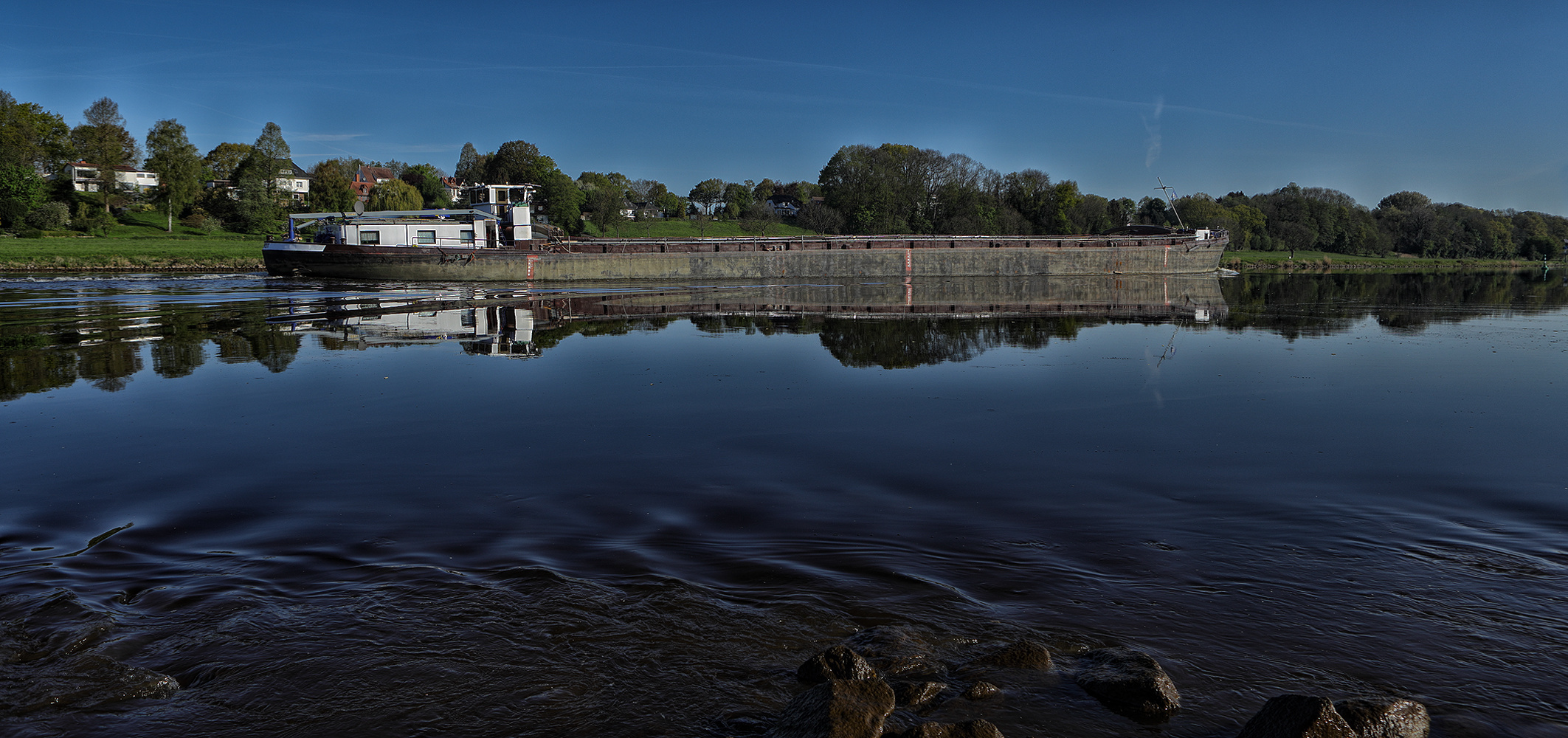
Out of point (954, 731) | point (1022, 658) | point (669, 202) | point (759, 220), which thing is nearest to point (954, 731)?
point (954, 731)

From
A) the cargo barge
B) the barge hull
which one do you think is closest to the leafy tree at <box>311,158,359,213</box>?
the cargo barge

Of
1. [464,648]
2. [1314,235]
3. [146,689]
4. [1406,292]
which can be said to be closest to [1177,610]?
[464,648]

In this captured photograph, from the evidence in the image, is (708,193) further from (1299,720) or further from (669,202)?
(1299,720)

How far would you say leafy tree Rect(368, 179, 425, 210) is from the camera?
9069 cm

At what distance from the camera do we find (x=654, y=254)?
48.8 metres

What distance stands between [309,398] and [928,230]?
88865mm

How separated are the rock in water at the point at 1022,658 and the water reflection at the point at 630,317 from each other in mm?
10264

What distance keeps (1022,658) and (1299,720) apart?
124cm

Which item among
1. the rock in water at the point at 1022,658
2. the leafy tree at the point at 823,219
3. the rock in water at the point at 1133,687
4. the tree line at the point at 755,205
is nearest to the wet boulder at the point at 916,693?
the rock in water at the point at 1022,658

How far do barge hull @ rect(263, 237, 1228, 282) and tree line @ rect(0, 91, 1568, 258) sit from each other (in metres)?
14.3

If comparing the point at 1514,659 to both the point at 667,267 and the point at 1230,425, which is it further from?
the point at 667,267

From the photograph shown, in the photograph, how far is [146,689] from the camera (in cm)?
398

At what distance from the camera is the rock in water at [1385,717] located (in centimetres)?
335

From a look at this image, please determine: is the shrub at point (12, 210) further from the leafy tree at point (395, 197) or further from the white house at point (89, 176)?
the leafy tree at point (395, 197)
